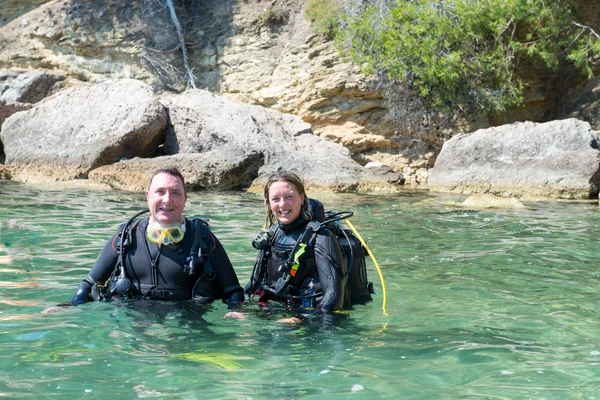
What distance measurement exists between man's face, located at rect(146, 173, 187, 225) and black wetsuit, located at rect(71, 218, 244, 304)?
17cm

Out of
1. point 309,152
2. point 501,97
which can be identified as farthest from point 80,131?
point 501,97

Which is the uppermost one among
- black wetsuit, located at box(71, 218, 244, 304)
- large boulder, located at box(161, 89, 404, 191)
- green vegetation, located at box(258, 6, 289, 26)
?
green vegetation, located at box(258, 6, 289, 26)

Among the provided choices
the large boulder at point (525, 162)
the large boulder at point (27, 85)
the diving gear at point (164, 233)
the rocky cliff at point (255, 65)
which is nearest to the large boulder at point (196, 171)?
the large boulder at point (525, 162)

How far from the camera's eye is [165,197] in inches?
171

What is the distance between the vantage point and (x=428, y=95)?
16.2 metres

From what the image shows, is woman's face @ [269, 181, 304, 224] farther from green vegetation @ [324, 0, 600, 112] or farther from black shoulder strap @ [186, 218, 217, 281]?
green vegetation @ [324, 0, 600, 112]

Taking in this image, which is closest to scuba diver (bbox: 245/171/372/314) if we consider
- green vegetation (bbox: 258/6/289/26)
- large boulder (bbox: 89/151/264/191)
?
large boulder (bbox: 89/151/264/191)

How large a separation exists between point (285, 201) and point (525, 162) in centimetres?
930

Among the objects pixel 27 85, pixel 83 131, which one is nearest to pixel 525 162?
pixel 83 131

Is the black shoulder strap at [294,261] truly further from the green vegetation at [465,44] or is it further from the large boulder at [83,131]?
the green vegetation at [465,44]

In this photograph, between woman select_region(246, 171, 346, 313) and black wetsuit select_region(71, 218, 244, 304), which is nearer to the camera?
woman select_region(246, 171, 346, 313)

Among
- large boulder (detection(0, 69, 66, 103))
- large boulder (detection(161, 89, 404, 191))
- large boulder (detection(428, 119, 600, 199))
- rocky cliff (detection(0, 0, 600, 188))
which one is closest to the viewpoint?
large boulder (detection(428, 119, 600, 199))

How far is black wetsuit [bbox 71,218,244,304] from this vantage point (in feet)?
14.5

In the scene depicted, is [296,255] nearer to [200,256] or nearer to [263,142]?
[200,256]
